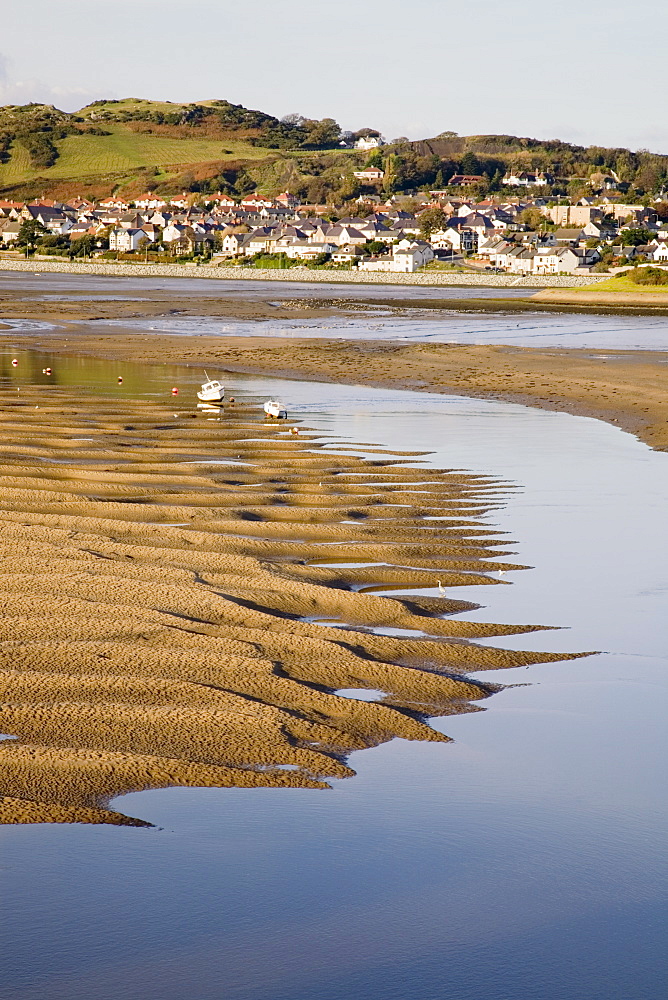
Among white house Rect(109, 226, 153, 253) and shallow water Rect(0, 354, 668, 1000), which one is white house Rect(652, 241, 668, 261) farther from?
shallow water Rect(0, 354, 668, 1000)

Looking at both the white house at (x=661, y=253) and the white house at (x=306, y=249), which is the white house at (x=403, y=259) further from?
the white house at (x=661, y=253)

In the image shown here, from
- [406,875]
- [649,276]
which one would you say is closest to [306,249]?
[649,276]

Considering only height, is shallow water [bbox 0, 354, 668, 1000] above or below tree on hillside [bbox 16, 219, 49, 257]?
below

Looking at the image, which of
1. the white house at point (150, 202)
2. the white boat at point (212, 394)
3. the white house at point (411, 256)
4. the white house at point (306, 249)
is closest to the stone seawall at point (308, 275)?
the white house at point (411, 256)

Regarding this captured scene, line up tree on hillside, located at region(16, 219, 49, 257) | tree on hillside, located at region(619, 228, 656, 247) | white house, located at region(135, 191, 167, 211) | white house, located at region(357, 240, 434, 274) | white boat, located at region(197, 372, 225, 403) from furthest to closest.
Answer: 1. white house, located at region(135, 191, 167, 211)
2. tree on hillside, located at region(16, 219, 49, 257)
3. tree on hillside, located at region(619, 228, 656, 247)
4. white house, located at region(357, 240, 434, 274)
5. white boat, located at region(197, 372, 225, 403)

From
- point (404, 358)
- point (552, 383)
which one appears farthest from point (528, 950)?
point (404, 358)

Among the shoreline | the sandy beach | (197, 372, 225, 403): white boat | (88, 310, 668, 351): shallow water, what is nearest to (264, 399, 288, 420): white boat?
(197, 372, 225, 403): white boat

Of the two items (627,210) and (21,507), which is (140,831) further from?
(627,210)
